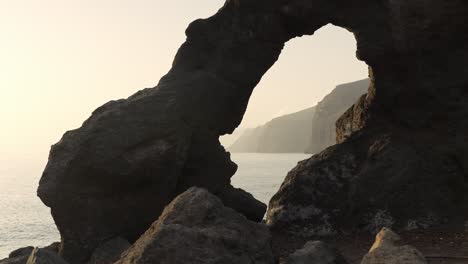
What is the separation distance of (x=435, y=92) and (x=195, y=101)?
9623 millimetres

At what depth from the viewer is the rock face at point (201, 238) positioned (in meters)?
9.77

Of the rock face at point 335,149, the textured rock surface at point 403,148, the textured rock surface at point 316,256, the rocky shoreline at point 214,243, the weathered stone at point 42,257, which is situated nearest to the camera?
the rocky shoreline at point 214,243

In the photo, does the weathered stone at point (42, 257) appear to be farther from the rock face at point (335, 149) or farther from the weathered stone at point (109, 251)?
the rock face at point (335, 149)

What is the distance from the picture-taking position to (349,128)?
83.7 ft

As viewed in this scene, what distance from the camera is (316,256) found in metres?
11.6

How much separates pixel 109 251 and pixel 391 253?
12.7m

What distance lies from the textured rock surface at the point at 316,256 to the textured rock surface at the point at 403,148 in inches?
315

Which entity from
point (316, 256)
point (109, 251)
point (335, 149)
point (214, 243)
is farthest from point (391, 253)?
point (109, 251)

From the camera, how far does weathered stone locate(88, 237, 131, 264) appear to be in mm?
19312

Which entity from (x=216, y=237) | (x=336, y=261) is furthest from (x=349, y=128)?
(x=216, y=237)

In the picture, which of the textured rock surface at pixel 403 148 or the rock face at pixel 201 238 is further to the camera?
the textured rock surface at pixel 403 148

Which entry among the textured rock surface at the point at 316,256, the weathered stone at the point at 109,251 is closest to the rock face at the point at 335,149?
the weathered stone at the point at 109,251

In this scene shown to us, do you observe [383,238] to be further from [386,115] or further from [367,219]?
[386,115]

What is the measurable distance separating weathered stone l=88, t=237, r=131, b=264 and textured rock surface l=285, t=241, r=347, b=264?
31.0 feet
